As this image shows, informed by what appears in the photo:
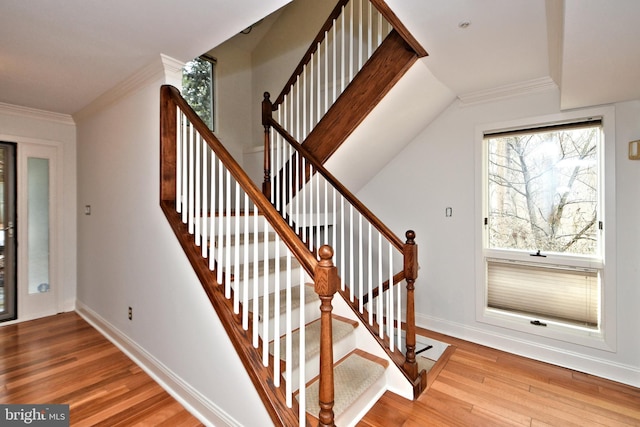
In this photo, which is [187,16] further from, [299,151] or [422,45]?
[422,45]

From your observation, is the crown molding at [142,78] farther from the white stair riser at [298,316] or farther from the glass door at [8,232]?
the white stair riser at [298,316]

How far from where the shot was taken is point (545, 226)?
2.70m

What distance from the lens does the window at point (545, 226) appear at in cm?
249

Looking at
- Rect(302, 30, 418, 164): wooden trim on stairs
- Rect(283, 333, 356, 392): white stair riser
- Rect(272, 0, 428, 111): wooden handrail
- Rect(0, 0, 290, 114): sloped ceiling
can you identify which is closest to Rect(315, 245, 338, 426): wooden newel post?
Rect(283, 333, 356, 392): white stair riser

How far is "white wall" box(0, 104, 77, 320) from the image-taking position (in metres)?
3.35

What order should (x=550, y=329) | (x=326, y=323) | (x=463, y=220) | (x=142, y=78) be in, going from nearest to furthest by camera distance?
(x=326, y=323) → (x=142, y=78) → (x=550, y=329) → (x=463, y=220)

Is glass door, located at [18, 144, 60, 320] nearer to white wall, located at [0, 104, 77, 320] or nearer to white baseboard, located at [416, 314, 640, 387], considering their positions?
white wall, located at [0, 104, 77, 320]

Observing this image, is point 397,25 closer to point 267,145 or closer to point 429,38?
point 429,38

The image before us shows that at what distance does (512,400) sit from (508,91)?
249 centimetres

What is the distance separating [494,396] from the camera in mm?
2088

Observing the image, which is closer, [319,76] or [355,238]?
[319,76]

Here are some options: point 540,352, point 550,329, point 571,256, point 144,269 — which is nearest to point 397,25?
point 571,256

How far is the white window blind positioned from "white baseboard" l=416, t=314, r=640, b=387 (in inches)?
10.5
